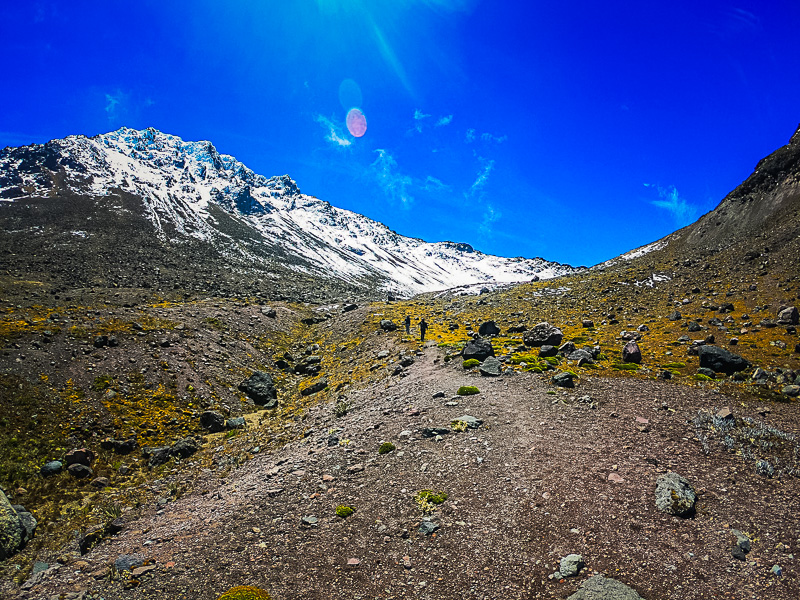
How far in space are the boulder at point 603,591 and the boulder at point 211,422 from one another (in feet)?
74.6

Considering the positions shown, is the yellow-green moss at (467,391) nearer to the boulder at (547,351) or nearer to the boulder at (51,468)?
the boulder at (547,351)

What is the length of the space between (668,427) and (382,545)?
14.2 metres

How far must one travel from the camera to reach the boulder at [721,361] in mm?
22125

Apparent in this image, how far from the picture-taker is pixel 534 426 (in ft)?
59.5

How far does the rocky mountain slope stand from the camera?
1055cm

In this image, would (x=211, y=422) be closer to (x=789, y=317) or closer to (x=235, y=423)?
(x=235, y=423)

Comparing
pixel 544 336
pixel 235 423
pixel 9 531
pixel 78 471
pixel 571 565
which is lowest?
pixel 9 531

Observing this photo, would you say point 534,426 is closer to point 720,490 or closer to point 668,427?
point 668,427

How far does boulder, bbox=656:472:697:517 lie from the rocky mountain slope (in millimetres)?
89

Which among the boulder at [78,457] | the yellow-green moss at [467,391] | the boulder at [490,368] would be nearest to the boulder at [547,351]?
the boulder at [490,368]

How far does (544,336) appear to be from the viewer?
3244 cm

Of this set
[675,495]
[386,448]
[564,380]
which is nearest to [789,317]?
[564,380]

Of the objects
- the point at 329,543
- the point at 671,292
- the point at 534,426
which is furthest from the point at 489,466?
the point at 671,292

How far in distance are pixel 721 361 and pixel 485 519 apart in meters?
20.8
